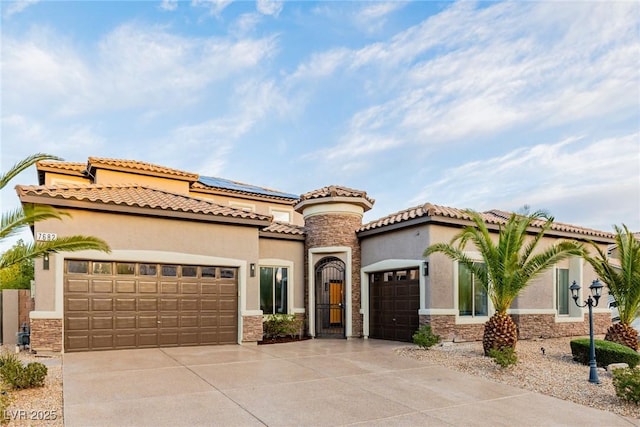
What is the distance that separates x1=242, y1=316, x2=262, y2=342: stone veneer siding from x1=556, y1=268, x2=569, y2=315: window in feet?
37.6

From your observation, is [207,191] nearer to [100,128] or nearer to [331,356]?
[100,128]

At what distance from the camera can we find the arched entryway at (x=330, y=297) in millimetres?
17094

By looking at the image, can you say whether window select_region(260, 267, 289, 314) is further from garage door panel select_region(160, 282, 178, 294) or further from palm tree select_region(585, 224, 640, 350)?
palm tree select_region(585, 224, 640, 350)

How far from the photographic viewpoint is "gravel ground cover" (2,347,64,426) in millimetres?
6176

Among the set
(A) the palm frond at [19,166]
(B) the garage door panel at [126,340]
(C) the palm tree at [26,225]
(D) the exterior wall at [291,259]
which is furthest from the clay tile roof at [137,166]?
(C) the palm tree at [26,225]

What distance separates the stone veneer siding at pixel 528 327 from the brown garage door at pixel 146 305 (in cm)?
645

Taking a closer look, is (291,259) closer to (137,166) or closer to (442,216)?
(442,216)

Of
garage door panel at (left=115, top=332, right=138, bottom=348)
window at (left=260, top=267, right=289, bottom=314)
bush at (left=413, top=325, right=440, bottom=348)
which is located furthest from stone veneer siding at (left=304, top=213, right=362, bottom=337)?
garage door panel at (left=115, top=332, right=138, bottom=348)

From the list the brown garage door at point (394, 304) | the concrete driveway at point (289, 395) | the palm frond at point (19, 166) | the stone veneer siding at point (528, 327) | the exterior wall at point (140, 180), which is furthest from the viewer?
the exterior wall at point (140, 180)

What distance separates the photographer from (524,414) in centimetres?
700

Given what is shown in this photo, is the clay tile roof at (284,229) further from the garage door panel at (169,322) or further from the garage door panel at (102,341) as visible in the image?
the garage door panel at (102,341)

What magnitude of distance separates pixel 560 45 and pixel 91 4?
1358cm

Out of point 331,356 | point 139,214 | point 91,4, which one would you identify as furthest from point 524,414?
point 91,4

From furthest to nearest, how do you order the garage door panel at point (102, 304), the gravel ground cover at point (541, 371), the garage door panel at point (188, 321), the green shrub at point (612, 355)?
1. the garage door panel at point (188, 321)
2. the garage door panel at point (102, 304)
3. the green shrub at point (612, 355)
4. the gravel ground cover at point (541, 371)
